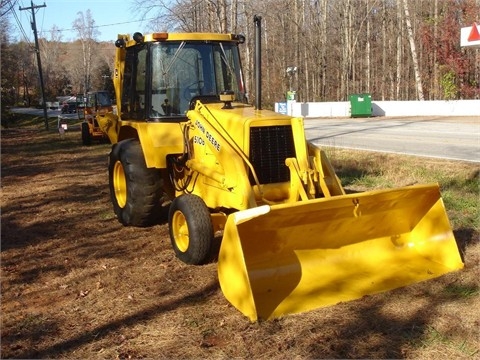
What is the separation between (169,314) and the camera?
4.62m

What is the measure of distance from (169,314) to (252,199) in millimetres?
1317

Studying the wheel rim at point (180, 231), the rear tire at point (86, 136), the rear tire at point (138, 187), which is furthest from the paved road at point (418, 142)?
the rear tire at point (86, 136)

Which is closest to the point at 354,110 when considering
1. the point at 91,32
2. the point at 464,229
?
the point at 464,229

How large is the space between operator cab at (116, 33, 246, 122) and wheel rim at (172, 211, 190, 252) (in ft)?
4.57

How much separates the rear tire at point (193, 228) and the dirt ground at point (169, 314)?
0.15 m

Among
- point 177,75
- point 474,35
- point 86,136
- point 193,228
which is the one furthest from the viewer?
point 86,136

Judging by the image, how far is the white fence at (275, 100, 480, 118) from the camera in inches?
1147

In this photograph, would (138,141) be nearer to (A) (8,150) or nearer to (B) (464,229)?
(B) (464,229)

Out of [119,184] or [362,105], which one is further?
[362,105]

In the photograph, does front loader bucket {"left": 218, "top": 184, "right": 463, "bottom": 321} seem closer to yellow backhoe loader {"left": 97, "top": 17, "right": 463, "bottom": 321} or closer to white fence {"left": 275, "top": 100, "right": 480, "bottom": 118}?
yellow backhoe loader {"left": 97, "top": 17, "right": 463, "bottom": 321}

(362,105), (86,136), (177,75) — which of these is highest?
(177,75)

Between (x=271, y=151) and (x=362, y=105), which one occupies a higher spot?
(x=362, y=105)

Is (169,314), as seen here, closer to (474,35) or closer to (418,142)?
(474,35)

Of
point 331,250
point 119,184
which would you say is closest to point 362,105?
point 119,184
